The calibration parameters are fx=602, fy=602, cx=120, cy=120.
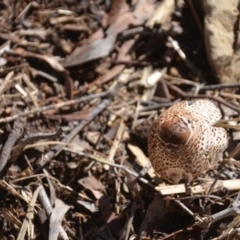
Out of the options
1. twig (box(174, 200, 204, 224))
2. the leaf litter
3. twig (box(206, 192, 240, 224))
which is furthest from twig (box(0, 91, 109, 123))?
twig (box(206, 192, 240, 224))

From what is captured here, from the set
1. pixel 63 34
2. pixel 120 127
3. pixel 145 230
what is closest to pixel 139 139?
pixel 120 127

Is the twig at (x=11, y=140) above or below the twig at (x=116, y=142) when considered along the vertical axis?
above

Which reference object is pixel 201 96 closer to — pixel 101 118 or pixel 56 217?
pixel 101 118

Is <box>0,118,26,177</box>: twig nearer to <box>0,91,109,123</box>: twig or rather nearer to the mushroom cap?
<box>0,91,109,123</box>: twig

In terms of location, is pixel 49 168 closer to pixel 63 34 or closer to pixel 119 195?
pixel 119 195

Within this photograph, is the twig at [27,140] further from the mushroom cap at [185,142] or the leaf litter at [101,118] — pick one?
the mushroom cap at [185,142]

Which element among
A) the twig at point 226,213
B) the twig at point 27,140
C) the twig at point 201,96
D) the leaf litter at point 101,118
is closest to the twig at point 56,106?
the leaf litter at point 101,118

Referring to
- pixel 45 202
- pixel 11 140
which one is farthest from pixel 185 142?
pixel 11 140

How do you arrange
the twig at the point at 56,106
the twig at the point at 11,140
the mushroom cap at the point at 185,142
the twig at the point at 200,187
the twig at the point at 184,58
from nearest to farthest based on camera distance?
the mushroom cap at the point at 185,142, the twig at the point at 200,187, the twig at the point at 11,140, the twig at the point at 56,106, the twig at the point at 184,58

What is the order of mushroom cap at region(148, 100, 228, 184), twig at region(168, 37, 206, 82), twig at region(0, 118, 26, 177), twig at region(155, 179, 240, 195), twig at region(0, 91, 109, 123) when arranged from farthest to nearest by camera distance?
1. twig at region(168, 37, 206, 82)
2. twig at region(0, 91, 109, 123)
3. twig at region(0, 118, 26, 177)
4. twig at region(155, 179, 240, 195)
5. mushroom cap at region(148, 100, 228, 184)
